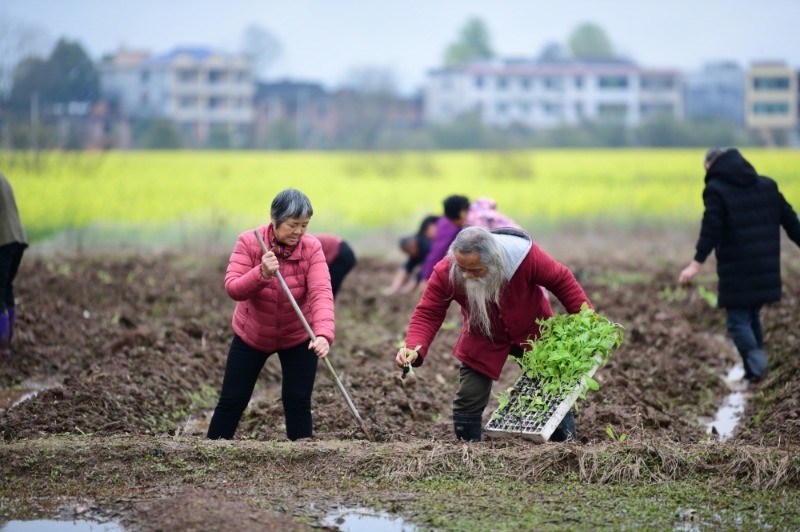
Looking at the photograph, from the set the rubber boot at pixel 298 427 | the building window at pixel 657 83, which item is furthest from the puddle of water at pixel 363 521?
the building window at pixel 657 83

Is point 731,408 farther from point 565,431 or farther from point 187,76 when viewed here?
point 187,76

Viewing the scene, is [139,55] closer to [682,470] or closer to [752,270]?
[752,270]

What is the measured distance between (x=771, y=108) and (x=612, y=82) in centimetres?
1429

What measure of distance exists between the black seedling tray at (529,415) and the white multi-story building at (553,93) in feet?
116

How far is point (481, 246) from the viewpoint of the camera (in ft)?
20.3

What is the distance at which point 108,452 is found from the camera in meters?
6.51

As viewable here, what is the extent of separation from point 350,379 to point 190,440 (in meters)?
2.80

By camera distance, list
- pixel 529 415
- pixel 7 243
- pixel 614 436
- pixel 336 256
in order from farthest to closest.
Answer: pixel 336 256 < pixel 7 243 < pixel 614 436 < pixel 529 415

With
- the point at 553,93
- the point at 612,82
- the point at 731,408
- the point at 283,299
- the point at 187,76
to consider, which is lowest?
the point at 731,408

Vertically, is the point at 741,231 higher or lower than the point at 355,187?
higher

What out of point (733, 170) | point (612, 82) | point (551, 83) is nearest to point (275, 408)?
point (733, 170)

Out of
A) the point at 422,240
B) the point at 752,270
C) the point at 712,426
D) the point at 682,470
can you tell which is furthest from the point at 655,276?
the point at 682,470

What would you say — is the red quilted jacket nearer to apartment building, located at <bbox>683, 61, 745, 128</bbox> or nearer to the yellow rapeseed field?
the yellow rapeseed field

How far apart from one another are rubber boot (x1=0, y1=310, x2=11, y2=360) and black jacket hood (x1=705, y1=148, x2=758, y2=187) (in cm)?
618
